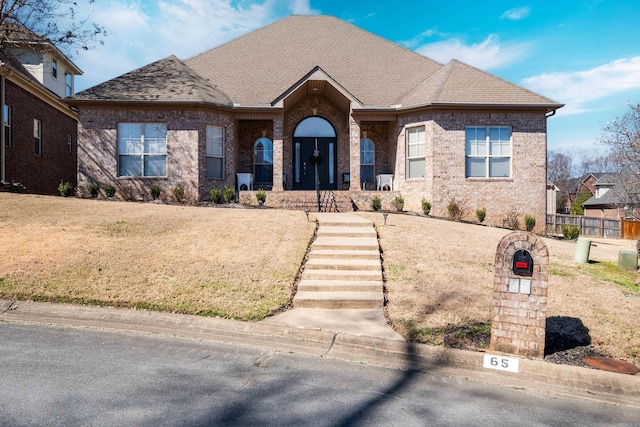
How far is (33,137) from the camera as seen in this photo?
20.6m

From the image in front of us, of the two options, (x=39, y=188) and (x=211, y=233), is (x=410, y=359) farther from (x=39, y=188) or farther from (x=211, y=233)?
(x=39, y=188)

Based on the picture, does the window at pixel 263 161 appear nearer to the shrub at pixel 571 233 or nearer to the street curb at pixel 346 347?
the shrub at pixel 571 233

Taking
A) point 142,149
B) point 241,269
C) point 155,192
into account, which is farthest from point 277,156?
point 241,269

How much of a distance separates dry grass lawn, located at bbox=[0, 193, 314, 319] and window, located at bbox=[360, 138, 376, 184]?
7.86 m

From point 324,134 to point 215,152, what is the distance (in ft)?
16.1

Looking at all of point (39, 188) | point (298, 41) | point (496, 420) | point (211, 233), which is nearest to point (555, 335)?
point (496, 420)

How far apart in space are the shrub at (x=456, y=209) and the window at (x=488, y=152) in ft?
3.64

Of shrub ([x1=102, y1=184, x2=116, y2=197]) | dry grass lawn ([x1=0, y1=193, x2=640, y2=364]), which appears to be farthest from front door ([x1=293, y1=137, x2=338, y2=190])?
dry grass lawn ([x1=0, y1=193, x2=640, y2=364])

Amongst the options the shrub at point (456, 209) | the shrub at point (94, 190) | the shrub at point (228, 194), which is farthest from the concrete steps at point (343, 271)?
the shrub at point (94, 190)

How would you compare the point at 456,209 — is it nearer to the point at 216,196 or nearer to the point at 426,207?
the point at 426,207

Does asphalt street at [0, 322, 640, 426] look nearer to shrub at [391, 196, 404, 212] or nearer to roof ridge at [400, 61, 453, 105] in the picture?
shrub at [391, 196, 404, 212]

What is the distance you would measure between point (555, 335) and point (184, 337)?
5.23 meters

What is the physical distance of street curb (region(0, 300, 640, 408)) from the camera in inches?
214

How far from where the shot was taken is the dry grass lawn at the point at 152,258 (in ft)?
24.9
